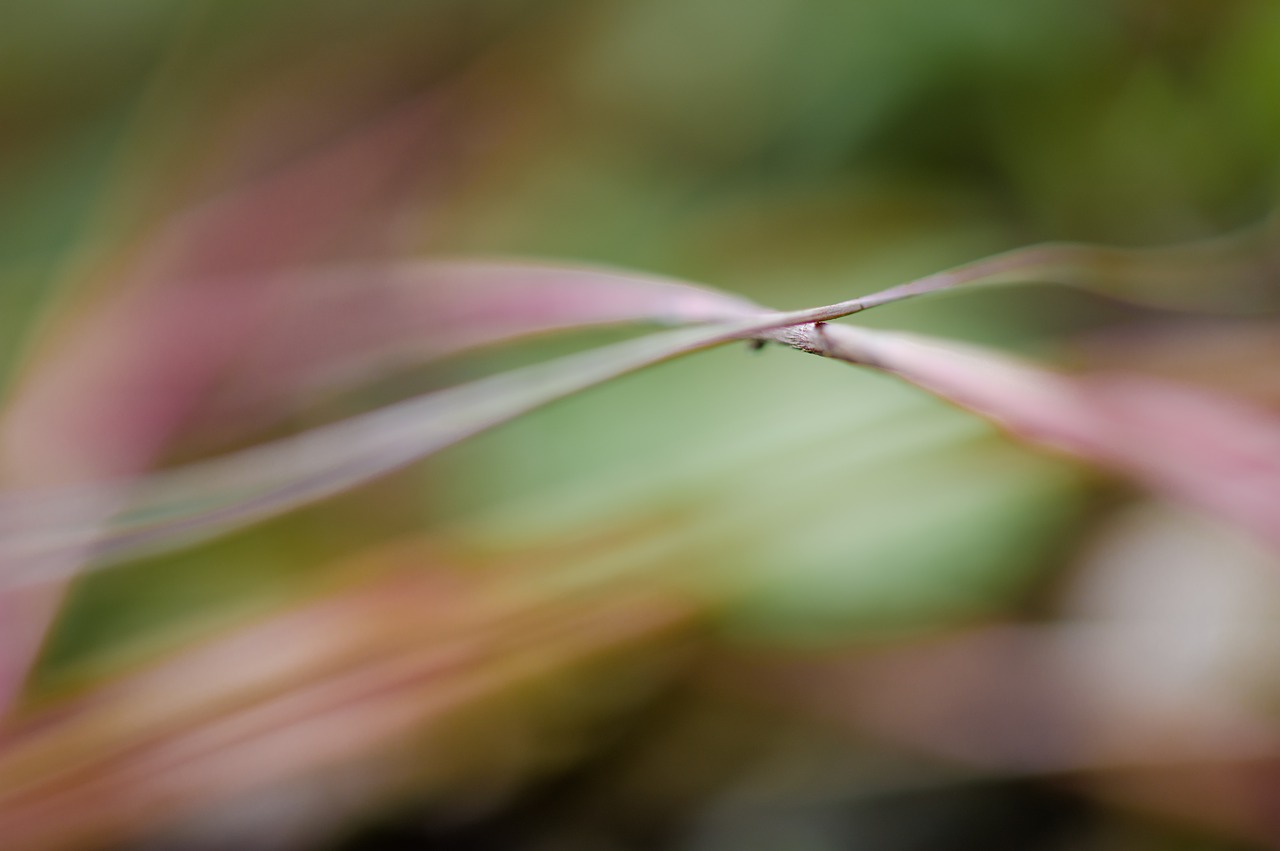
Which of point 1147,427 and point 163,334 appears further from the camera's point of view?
point 163,334

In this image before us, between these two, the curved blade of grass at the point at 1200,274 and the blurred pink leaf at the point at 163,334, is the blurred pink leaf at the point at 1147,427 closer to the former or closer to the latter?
the curved blade of grass at the point at 1200,274

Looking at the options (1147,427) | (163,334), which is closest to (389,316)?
(163,334)

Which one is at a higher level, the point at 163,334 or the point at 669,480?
the point at 163,334

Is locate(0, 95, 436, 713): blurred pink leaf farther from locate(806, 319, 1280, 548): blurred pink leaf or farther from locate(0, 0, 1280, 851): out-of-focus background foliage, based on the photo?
locate(806, 319, 1280, 548): blurred pink leaf

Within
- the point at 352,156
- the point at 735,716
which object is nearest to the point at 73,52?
the point at 352,156

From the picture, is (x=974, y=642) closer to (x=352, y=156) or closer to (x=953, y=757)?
(x=953, y=757)

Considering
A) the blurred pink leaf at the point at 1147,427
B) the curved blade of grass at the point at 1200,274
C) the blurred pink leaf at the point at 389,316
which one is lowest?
the blurred pink leaf at the point at 1147,427

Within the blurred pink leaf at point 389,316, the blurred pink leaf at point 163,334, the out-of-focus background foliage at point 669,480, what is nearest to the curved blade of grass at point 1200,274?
the out-of-focus background foliage at point 669,480

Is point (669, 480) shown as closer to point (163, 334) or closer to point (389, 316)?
point (389, 316)

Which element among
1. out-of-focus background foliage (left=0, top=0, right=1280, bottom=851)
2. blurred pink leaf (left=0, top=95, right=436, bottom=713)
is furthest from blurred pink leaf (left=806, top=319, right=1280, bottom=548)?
blurred pink leaf (left=0, top=95, right=436, bottom=713)
